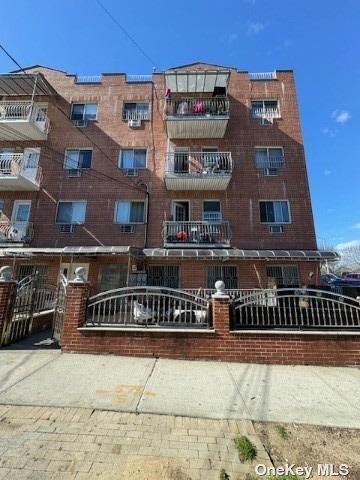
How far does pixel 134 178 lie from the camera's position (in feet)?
50.0

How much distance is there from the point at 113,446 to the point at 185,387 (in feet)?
5.87

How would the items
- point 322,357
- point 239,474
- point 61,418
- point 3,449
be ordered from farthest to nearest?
point 322,357
point 61,418
point 3,449
point 239,474

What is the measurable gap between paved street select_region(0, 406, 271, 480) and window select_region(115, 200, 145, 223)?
1166cm

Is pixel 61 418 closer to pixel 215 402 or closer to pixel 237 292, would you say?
pixel 215 402

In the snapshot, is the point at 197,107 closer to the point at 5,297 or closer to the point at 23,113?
the point at 23,113

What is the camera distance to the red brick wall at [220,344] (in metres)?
5.63

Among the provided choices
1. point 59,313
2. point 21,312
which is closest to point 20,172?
point 21,312

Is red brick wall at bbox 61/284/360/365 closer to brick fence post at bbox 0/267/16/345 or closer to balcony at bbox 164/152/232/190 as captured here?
brick fence post at bbox 0/267/16/345

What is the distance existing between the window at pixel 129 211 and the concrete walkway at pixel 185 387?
31.6ft

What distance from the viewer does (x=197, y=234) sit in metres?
13.8

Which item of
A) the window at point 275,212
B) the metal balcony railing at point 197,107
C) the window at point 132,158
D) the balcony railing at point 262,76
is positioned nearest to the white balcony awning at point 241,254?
the window at point 275,212

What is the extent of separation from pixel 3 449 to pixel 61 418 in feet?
2.32

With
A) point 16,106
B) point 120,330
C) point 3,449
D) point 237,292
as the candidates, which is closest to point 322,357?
point 120,330

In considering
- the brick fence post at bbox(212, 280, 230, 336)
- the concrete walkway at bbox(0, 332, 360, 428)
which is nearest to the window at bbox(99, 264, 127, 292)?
the concrete walkway at bbox(0, 332, 360, 428)
